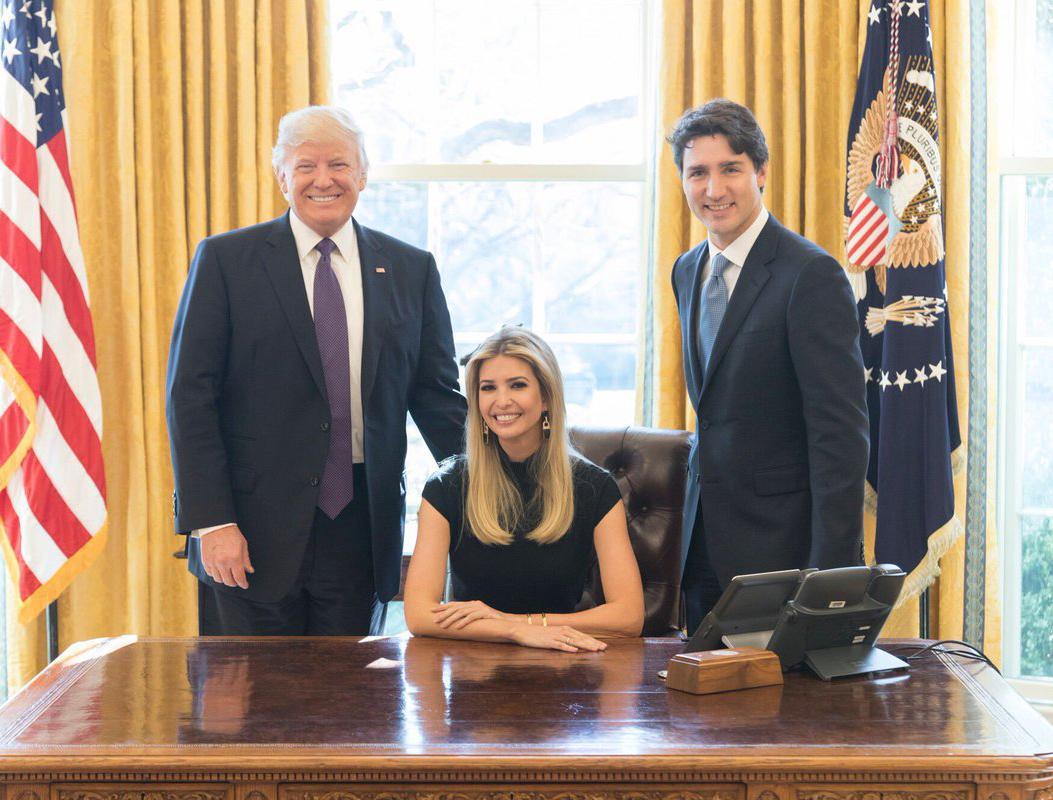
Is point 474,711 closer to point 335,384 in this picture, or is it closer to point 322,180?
point 335,384

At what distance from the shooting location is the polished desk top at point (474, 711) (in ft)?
4.97

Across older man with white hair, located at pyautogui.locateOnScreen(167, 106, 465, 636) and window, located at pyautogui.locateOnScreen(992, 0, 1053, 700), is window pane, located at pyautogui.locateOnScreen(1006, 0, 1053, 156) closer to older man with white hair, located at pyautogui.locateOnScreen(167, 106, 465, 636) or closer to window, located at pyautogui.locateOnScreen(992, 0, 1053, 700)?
window, located at pyautogui.locateOnScreen(992, 0, 1053, 700)

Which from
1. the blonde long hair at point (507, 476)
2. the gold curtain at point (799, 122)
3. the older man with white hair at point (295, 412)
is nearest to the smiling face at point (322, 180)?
the older man with white hair at point (295, 412)

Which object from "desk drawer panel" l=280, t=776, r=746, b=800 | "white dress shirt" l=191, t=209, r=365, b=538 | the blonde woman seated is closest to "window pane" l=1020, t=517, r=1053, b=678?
the blonde woman seated

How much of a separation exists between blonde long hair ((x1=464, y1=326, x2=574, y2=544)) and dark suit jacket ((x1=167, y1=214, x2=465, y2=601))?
0.72 ft

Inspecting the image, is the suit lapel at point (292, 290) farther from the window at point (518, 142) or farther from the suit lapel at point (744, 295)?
the window at point (518, 142)

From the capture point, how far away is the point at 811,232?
11.4 feet

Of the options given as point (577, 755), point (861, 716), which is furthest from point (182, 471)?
point (861, 716)

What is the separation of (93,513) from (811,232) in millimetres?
2366

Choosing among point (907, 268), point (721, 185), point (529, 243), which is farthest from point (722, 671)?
point (529, 243)

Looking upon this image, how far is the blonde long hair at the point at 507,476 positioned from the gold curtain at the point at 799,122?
1084 millimetres

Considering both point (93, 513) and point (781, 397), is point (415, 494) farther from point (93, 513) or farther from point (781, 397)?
point (781, 397)

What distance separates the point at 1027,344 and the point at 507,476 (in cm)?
218

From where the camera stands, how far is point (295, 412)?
2.48 meters
